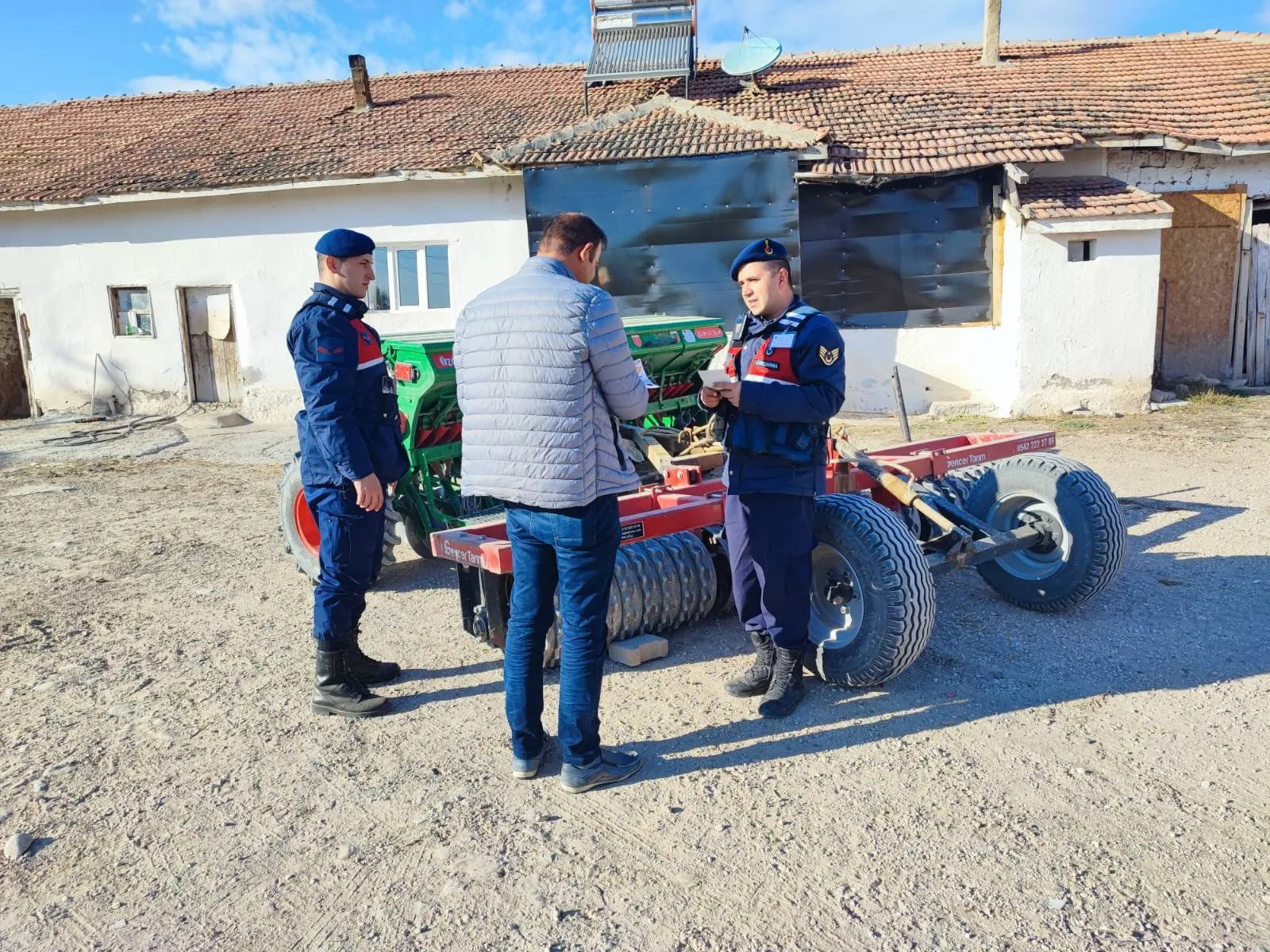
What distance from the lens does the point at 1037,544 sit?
4555 millimetres

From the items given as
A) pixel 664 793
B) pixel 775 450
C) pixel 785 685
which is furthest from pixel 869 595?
pixel 664 793

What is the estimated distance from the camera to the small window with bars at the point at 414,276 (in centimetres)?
1348

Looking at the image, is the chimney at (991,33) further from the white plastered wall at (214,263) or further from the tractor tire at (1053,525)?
the tractor tire at (1053,525)

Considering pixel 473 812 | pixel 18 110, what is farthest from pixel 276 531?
pixel 18 110

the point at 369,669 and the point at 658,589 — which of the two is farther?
the point at 658,589

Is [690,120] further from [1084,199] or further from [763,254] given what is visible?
[763,254]

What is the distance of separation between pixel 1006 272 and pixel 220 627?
403 inches

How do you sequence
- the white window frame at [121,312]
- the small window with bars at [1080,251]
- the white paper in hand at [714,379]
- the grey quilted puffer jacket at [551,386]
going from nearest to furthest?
1. the grey quilted puffer jacket at [551,386]
2. the white paper in hand at [714,379]
3. the small window with bars at [1080,251]
4. the white window frame at [121,312]

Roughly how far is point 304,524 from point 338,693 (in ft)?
6.63

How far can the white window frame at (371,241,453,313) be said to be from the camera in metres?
13.5

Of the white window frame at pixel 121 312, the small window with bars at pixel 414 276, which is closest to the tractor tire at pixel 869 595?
the small window with bars at pixel 414 276

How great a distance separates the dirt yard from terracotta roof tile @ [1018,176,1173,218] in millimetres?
6980

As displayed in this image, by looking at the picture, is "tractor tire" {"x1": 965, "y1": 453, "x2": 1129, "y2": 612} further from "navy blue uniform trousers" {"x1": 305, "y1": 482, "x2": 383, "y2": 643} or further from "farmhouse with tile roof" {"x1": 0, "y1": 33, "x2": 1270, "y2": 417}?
"farmhouse with tile roof" {"x1": 0, "y1": 33, "x2": 1270, "y2": 417}

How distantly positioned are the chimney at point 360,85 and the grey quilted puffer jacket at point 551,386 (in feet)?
49.9
